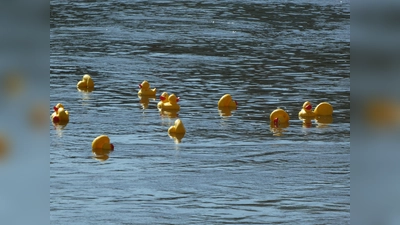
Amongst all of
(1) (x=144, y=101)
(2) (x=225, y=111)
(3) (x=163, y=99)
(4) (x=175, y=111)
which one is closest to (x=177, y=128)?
(4) (x=175, y=111)

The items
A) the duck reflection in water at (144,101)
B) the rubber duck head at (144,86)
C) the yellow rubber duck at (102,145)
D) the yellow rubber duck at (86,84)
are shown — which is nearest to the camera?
the yellow rubber duck at (102,145)

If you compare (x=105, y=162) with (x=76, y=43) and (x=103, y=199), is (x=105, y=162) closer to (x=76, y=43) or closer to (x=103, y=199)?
(x=103, y=199)

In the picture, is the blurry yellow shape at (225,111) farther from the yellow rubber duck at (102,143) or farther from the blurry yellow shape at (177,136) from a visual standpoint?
the yellow rubber duck at (102,143)

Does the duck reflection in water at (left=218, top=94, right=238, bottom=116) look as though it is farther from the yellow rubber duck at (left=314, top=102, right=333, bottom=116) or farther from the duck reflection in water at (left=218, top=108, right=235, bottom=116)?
the yellow rubber duck at (left=314, top=102, right=333, bottom=116)

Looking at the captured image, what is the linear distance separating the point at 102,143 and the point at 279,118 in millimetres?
2471

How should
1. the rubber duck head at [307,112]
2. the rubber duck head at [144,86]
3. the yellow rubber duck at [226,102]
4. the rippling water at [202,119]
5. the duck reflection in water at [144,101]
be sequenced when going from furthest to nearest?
the rubber duck head at [144,86], the duck reflection in water at [144,101], the yellow rubber duck at [226,102], the rubber duck head at [307,112], the rippling water at [202,119]

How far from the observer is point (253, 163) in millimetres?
6832

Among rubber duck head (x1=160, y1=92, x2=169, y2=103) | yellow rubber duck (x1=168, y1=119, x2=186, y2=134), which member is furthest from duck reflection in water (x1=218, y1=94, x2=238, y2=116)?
yellow rubber duck (x1=168, y1=119, x2=186, y2=134)

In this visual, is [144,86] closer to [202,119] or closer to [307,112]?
[202,119]

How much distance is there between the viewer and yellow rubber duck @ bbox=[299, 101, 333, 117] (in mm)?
9102
